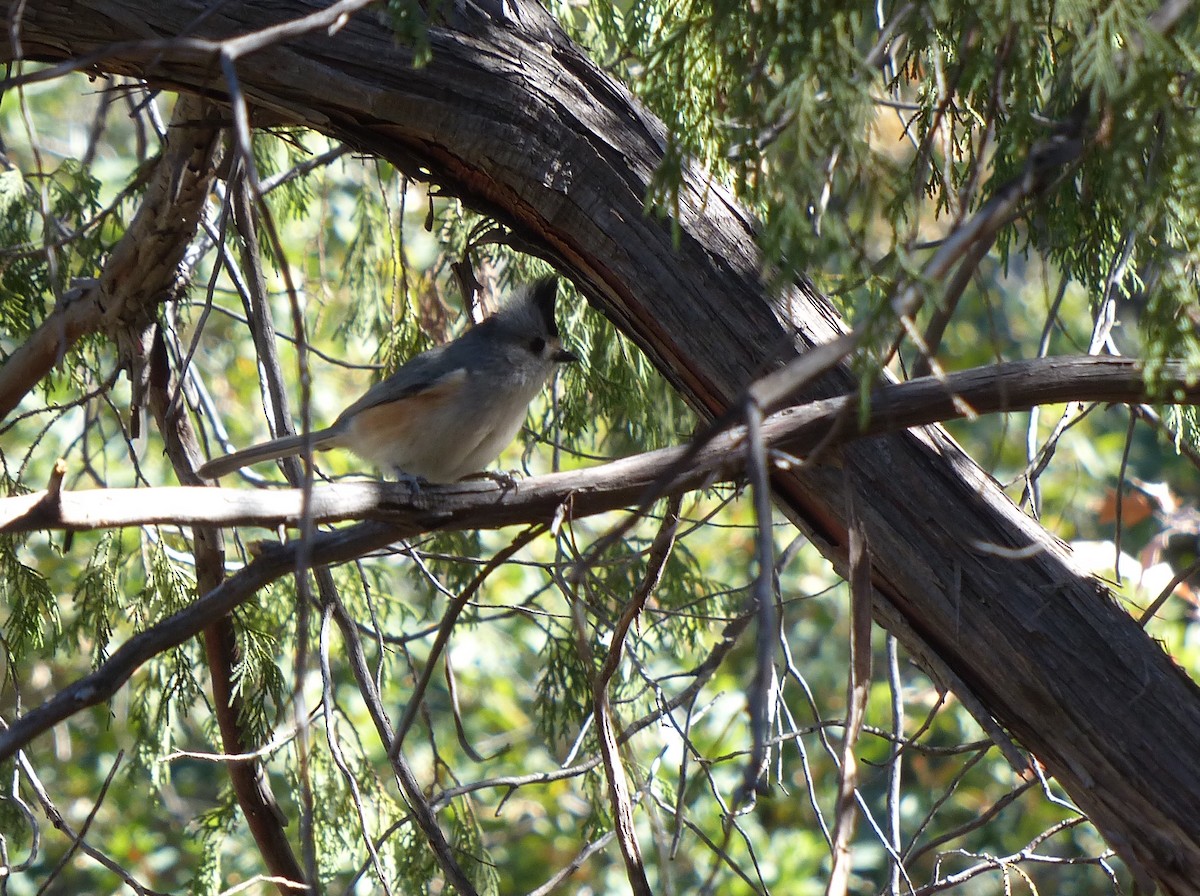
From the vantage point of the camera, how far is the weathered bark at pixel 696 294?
7.08 feet

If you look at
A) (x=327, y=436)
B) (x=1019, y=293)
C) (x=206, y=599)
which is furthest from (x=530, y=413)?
(x=1019, y=293)

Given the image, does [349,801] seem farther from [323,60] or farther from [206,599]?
[323,60]

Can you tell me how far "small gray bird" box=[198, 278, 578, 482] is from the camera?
330 cm

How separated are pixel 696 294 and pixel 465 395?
1090 mm

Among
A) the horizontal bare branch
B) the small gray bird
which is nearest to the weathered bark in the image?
the horizontal bare branch

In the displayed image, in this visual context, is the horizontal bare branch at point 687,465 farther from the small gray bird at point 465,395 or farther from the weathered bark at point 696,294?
the small gray bird at point 465,395

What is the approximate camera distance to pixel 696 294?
2377 mm

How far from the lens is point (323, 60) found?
2385 mm

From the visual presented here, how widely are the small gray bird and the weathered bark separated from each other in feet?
2.63

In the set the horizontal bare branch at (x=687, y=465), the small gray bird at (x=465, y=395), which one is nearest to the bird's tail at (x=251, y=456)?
the small gray bird at (x=465, y=395)

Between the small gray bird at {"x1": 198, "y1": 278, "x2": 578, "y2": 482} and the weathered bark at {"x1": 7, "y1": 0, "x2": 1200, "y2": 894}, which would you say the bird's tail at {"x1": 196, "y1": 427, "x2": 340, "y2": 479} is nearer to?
the small gray bird at {"x1": 198, "y1": 278, "x2": 578, "y2": 482}

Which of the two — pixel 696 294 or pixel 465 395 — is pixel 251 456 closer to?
pixel 465 395

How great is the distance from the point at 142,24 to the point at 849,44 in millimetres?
1509

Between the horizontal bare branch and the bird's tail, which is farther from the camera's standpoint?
the bird's tail
